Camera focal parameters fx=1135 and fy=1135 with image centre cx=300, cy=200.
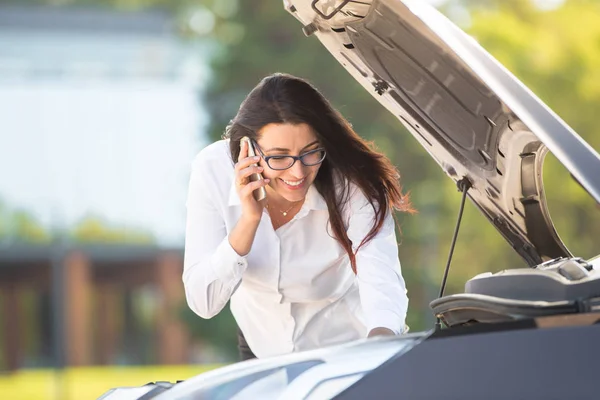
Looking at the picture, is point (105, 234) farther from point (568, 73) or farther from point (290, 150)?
point (290, 150)

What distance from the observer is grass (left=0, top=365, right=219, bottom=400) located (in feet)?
75.3

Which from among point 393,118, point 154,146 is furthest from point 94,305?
point 393,118

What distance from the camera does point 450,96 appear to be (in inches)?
111

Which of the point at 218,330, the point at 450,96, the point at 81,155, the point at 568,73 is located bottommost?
the point at 450,96

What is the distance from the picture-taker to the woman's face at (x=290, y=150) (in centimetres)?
324

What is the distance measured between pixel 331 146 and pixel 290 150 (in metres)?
0.20

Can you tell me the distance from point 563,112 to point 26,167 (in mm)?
12844

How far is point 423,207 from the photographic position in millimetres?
25000

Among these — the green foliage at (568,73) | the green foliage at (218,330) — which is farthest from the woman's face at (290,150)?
the green foliage at (568,73)

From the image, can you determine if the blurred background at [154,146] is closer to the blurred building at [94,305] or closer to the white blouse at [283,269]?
the blurred building at [94,305]

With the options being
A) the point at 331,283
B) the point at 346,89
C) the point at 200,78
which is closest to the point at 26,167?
the point at 200,78

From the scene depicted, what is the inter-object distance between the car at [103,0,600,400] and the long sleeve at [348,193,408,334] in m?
0.54

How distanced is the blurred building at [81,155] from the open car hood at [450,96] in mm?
23544

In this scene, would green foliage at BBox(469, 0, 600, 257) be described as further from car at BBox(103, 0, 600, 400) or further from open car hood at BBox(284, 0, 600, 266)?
car at BBox(103, 0, 600, 400)
